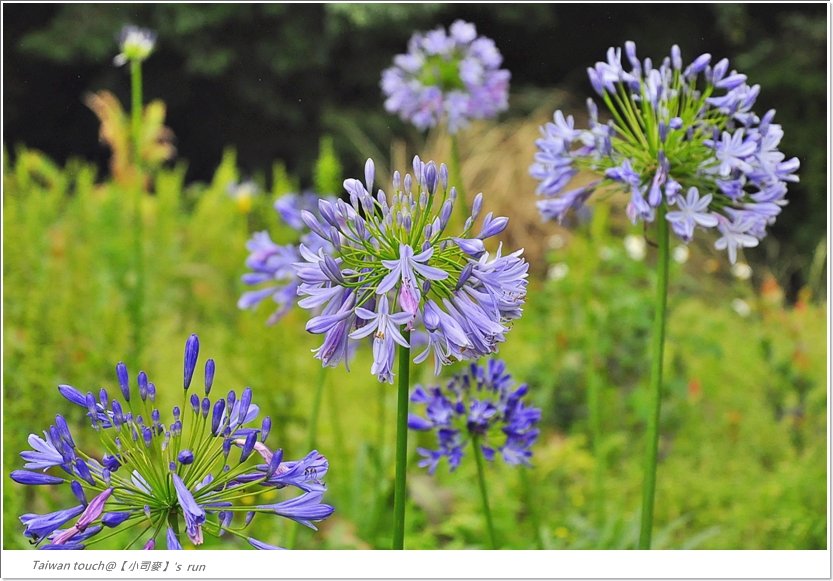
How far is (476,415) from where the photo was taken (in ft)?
7.66

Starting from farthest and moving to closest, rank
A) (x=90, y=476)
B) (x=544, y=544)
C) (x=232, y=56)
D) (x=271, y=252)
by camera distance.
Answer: (x=232, y=56) < (x=544, y=544) < (x=271, y=252) < (x=90, y=476)

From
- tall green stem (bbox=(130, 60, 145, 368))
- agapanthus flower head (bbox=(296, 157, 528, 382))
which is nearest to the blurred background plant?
tall green stem (bbox=(130, 60, 145, 368))

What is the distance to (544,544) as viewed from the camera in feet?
10.8

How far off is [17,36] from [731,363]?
678 cm

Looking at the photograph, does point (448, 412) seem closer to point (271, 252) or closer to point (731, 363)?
point (271, 252)

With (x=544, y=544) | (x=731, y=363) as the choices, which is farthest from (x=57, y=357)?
(x=731, y=363)

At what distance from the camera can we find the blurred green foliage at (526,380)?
370 centimetres

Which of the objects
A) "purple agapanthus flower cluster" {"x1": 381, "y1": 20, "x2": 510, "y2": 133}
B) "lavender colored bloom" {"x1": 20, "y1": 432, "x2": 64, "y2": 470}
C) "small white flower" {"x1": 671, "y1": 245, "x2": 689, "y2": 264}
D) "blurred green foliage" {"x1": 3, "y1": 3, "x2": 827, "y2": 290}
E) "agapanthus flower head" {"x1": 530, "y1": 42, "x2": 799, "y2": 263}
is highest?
"blurred green foliage" {"x1": 3, "y1": 3, "x2": 827, "y2": 290}

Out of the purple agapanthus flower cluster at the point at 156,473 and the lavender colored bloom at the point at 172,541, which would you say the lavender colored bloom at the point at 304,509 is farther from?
the lavender colored bloom at the point at 172,541

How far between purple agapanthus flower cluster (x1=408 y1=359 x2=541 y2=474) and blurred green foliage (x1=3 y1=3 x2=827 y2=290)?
5.74 meters

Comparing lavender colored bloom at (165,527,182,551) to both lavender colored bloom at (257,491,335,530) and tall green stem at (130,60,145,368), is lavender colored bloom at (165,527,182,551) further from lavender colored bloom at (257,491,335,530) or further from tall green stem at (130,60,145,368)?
tall green stem at (130,60,145,368)

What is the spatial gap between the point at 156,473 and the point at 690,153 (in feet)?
5.03

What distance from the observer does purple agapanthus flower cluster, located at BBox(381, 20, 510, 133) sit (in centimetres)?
351

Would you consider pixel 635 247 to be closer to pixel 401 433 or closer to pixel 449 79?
pixel 449 79
